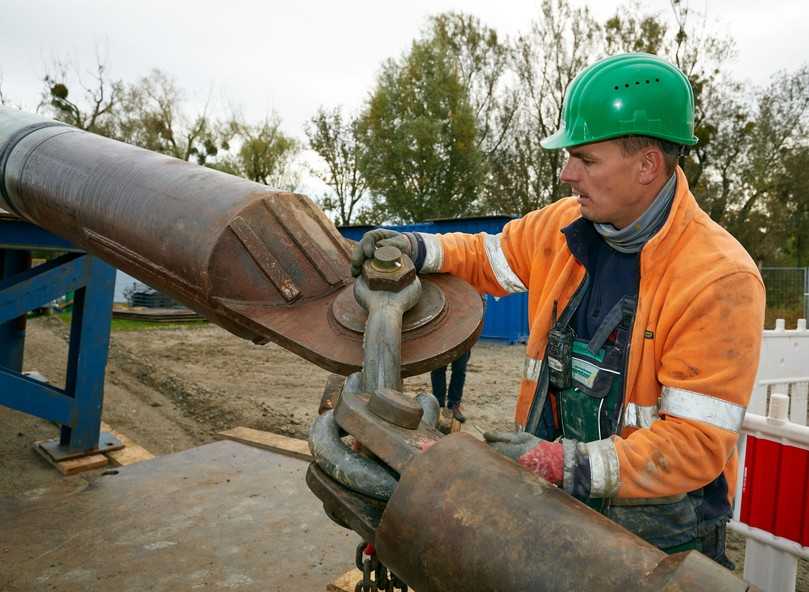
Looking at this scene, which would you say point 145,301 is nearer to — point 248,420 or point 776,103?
point 248,420

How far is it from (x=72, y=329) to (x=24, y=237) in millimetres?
737

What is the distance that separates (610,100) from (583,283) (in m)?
0.48

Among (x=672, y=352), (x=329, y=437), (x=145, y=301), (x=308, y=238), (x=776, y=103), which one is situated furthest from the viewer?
(x=776, y=103)

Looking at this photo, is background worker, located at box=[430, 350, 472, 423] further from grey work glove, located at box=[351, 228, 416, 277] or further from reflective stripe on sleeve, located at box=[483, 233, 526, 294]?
grey work glove, located at box=[351, 228, 416, 277]

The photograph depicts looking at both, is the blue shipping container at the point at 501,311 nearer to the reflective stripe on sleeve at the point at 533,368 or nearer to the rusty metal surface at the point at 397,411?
the reflective stripe on sleeve at the point at 533,368

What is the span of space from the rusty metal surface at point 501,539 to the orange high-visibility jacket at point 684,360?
31cm

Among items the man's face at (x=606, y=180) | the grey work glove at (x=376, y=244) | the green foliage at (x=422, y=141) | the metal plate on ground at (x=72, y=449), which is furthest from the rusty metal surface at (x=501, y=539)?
the green foliage at (x=422, y=141)

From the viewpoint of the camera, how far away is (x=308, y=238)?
5.86 feet

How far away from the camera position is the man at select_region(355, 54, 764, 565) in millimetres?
1235

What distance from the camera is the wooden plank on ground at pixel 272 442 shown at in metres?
4.23

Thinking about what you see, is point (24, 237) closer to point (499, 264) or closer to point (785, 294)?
point (499, 264)

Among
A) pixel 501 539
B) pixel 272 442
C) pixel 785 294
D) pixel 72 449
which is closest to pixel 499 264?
pixel 501 539

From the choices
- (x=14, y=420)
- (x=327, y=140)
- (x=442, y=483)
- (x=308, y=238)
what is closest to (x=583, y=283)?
(x=308, y=238)

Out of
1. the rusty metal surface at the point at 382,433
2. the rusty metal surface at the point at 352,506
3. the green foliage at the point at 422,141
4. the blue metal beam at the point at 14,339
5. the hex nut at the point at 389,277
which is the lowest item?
the blue metal beam at the point at 14,339
